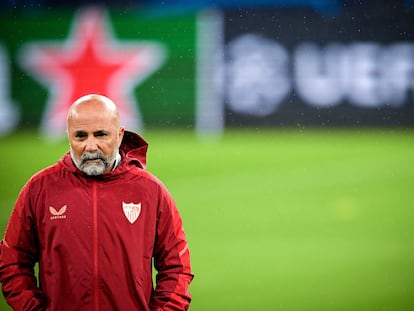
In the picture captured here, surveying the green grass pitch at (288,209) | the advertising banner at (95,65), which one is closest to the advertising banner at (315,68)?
the green grass pitch at (288,209)

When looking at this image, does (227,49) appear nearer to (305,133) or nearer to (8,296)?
(305,133)

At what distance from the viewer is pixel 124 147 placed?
2393mm

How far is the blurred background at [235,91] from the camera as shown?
298 inches

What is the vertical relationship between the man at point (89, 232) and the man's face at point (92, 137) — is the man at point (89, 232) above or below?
below

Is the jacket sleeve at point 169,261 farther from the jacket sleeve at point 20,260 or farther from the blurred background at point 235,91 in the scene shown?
the blurred background at point 235,91

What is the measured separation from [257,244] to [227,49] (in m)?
2.41

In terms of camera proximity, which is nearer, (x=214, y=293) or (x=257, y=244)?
(x=214, y=293)

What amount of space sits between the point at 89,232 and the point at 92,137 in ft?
0.81

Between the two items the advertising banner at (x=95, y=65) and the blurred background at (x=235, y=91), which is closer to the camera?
the blurred background at (x=235, y=91)

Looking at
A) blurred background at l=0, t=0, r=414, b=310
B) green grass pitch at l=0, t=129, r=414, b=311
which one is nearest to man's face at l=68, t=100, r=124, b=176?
green grass pitch at l=0, t=129, r=414, b=311

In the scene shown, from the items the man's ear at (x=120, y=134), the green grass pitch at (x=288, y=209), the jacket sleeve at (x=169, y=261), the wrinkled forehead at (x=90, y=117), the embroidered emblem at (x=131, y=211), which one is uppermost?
the wrinkled forehead at (x=90, y=117)

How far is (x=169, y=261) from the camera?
223 centimetres

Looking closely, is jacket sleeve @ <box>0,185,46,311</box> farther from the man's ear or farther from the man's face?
the man's ear

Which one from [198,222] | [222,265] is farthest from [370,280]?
[198,222]
